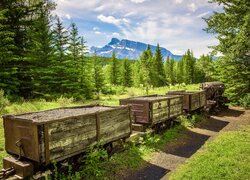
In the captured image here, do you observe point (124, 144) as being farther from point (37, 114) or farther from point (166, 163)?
point (37, 114)

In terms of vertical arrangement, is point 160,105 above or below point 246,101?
above

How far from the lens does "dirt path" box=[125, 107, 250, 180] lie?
8.36 metres

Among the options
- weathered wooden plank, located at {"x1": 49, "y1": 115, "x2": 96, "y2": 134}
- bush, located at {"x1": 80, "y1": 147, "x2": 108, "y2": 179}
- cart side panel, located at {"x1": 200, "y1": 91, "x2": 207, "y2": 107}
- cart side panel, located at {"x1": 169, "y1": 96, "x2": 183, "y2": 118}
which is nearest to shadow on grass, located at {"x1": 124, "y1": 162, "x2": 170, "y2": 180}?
bush, located at {"x1": 80, "y1": 147, "x2": 108, "y2": 179}

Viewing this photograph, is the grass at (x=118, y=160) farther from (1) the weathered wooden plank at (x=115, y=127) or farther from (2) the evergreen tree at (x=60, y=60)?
(2) the evergreen tree at (x=60, y=60)

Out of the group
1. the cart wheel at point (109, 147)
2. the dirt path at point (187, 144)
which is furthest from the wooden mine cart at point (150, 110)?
the cart wheel at point (109, 147)

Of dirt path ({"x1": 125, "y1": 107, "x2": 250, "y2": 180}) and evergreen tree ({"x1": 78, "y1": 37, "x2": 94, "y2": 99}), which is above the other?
evergreen tree ({"x1": 78, "y1": 37, "x2": 94, "y2": 99})

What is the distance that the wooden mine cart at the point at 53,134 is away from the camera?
6156mm

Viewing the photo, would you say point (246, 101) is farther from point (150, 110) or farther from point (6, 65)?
point (6, 65)

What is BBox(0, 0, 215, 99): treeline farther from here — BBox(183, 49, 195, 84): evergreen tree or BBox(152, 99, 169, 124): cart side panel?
BBox(183, 49, 195, 84): evergreen tree

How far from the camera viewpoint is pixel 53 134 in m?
6.42

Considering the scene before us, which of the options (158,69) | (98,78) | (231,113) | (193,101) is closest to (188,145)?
(193,101)

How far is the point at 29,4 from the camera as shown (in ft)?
87.2

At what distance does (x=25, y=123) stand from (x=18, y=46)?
1963 cm

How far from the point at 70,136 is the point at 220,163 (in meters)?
5.26
